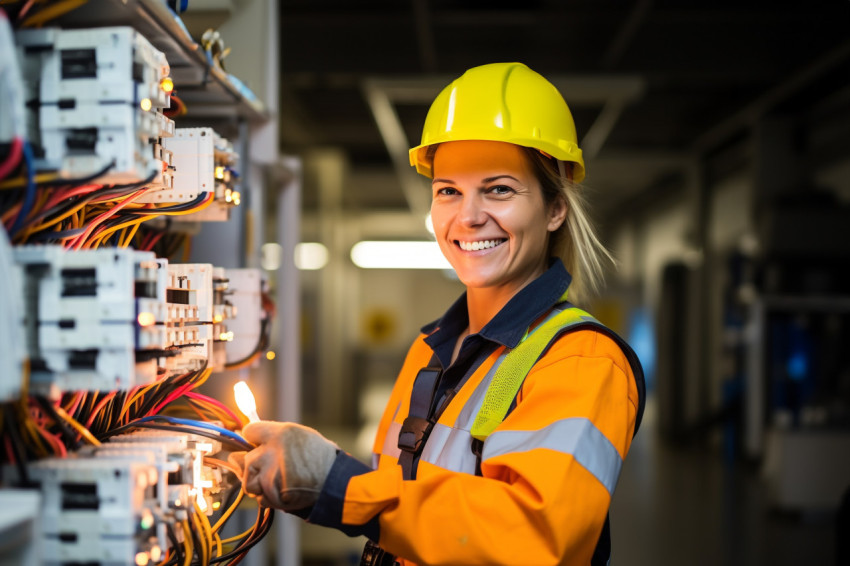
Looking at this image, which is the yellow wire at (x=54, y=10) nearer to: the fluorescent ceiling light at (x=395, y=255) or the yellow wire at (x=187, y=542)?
the yellow wire at (x=187, y=542)

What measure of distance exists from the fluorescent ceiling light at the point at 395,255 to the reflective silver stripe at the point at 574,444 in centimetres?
1152

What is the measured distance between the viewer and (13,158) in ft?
2.84

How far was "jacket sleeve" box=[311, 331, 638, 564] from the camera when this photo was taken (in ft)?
3.35

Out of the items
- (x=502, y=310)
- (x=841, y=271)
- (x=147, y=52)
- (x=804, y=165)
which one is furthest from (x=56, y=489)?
(x=804, y=165)

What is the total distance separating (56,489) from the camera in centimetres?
94

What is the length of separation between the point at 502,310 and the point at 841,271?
5.29 m

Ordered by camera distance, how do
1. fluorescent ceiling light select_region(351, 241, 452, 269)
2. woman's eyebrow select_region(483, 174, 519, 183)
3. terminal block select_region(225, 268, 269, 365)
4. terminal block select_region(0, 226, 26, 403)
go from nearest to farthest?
terminal block select_region(0, 226, 26, 403)
woman's eyebrow select_region(483, 174, 519, 183)
terminal block select_region(225, 268, 269, 365)
fluorescent ceiling light select_region(351, 241, 452, 269)

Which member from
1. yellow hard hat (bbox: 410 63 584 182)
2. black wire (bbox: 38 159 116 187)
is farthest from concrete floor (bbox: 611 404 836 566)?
black wire (bbox: 38 159 116 187)

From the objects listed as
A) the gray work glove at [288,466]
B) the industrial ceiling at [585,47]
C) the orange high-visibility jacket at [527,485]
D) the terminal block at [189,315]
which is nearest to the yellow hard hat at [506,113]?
the orange high-visibility jacket at [527,485]

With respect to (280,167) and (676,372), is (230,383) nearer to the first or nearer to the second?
(280,167)

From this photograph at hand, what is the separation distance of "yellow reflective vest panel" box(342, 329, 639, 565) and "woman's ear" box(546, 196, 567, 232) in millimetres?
349

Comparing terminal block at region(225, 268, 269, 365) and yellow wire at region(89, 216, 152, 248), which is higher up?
yellow wire at region(89, 216, 152, 248)

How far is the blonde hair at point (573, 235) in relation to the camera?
146 centimetres

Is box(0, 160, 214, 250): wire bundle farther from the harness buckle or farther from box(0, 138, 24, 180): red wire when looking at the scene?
the harness buckle
